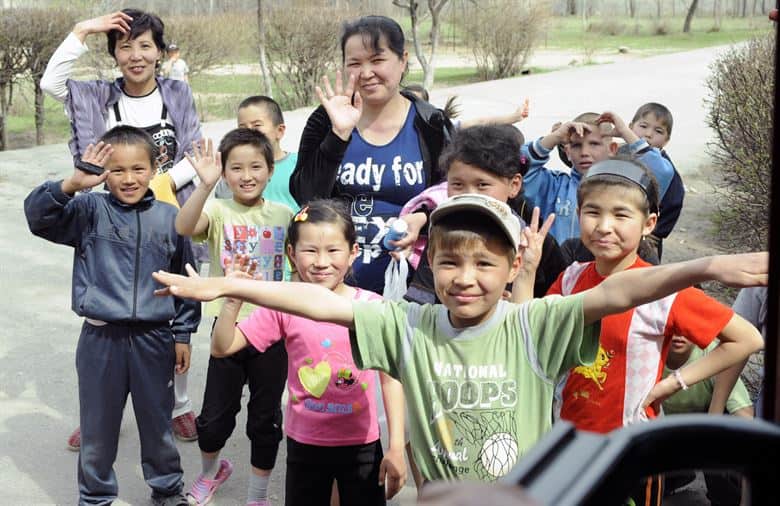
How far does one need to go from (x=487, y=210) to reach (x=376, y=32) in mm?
1476

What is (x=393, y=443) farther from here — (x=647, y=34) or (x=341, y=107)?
(x=647, y=34)

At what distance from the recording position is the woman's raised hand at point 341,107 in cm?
369

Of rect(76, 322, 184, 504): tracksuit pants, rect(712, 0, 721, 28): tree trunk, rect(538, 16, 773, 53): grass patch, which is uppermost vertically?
rect(712, 0, 721, 28): tree trunk

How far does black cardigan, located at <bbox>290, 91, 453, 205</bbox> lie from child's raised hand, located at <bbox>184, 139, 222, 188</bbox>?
0.30 meters

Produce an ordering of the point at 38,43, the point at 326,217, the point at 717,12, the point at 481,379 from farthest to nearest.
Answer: the point at 717,12, the point at 38,43, the point at 326,217, the point at 481,379

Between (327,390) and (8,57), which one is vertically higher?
(8,57)

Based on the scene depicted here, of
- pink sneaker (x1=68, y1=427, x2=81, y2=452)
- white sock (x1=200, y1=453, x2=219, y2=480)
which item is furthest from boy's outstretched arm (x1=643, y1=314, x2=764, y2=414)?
pink sneaker (x1=68, y1=427, x2=81, y2=452)

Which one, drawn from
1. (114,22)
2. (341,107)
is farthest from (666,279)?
(114,22)

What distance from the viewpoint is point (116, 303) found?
148 inches

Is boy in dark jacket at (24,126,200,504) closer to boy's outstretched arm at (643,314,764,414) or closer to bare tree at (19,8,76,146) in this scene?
boy's outstretched arm at (643,314,764,414)

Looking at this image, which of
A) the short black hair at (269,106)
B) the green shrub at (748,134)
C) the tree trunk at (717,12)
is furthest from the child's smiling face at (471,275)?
the tree trunk at (717,12)

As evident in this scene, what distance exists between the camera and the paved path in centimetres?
431

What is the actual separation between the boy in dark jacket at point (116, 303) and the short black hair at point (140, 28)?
2.89 feet

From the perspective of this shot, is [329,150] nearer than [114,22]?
Yes
